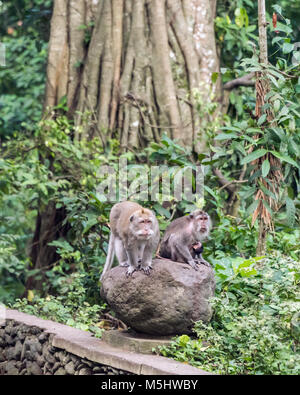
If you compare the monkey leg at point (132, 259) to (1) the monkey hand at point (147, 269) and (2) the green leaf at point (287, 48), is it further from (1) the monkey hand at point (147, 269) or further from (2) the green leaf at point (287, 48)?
(2) the green leaf at point (287, 48)

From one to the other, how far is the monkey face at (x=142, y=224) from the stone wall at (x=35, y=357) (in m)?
1.05

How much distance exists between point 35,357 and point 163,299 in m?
1.60

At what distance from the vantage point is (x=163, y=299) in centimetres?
527

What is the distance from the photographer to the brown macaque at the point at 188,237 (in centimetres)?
→ 580

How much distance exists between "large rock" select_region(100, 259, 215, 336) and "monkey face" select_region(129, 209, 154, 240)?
0.29 m

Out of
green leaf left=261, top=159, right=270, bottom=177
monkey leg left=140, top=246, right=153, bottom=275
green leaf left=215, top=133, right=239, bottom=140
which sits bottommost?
monkey leg left=140, top=246, right=153, bottom=275

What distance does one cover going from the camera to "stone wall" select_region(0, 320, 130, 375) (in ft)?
17.5

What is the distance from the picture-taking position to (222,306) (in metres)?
5.37

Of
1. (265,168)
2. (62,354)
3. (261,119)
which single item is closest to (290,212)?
(265,168)

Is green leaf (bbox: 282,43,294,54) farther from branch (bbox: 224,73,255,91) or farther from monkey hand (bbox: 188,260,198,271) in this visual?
branch (bbox: 224,73,255,91)

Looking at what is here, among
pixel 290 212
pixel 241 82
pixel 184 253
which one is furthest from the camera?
pixel 241 82

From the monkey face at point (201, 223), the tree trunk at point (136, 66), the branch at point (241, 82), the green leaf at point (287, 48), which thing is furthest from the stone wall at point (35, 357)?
the branch at point (241, 82)

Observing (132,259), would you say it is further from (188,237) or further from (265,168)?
(265,168)

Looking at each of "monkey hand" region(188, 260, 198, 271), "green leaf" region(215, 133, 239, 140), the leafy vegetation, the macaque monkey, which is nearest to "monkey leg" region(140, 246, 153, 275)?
the macaque monkey
